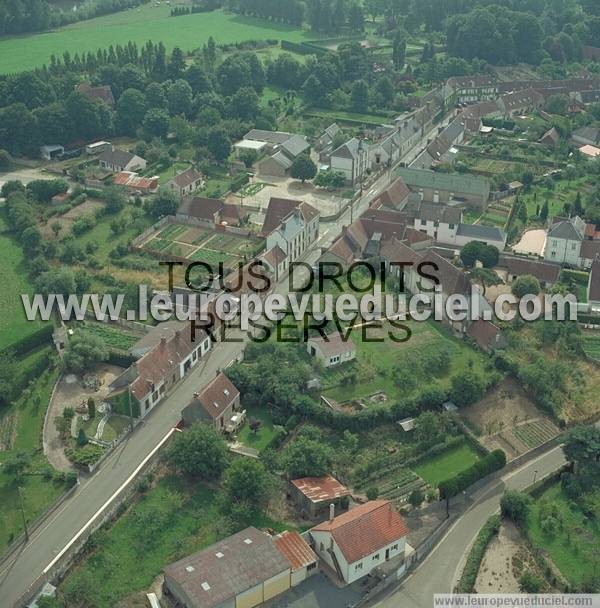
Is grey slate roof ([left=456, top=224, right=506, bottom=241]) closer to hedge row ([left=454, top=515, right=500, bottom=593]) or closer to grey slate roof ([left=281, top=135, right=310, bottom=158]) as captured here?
grey slate roof ([left=281, top=135, right=310, bottom=158])

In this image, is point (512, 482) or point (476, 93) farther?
point (476, 93)

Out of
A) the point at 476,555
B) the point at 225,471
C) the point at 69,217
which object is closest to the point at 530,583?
the point at 476,555

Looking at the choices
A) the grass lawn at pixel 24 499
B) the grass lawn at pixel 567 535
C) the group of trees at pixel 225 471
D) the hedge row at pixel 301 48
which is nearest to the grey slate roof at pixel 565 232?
the grass lawn at pixel 567 535

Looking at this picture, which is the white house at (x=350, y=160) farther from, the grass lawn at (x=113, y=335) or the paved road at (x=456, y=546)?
the paved road at (x=456, y=546)

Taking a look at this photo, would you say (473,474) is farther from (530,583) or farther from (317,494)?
(317,494)

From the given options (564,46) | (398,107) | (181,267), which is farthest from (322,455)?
(564,46)

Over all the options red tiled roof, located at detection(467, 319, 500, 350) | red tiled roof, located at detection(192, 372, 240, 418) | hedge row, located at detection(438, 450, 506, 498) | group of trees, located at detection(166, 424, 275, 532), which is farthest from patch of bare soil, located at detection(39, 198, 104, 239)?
hedge row, located at detection(438, 450, 506, 498)

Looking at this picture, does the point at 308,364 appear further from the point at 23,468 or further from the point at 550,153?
the point at 550,153
